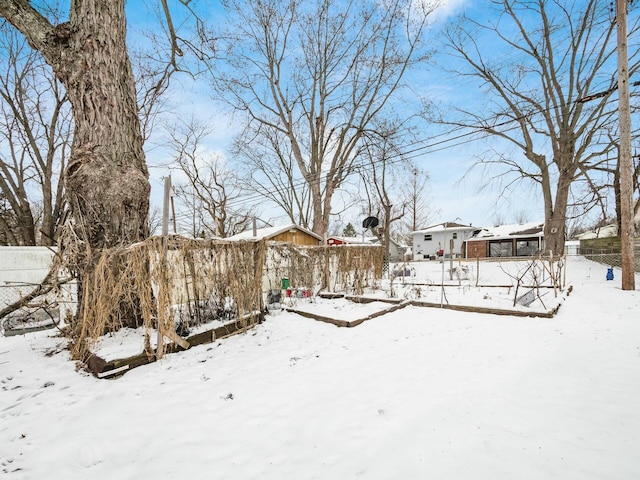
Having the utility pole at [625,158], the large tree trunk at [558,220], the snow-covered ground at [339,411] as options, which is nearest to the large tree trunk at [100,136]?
the snow-covered ground at [339,411]

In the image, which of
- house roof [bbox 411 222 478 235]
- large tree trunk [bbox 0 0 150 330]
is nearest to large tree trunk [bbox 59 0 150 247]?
large tree trunk [bbox 0 0 150 330]

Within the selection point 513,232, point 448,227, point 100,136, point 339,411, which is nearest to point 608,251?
point 513,232

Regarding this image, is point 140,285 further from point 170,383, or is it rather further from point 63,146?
point 63,146

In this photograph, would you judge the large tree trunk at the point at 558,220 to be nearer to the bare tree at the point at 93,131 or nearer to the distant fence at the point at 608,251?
the distant fence at the point at 608,251

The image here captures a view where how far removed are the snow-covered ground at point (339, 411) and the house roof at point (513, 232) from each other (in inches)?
1016

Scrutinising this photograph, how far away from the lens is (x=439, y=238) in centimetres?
3331

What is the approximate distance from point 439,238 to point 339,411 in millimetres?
33917

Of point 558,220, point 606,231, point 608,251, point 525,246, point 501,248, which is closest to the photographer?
point 558,220

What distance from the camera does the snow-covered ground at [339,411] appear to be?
5.73 feet

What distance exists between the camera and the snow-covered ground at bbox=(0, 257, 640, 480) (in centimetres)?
175

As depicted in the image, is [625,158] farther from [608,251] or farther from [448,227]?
[448,227]

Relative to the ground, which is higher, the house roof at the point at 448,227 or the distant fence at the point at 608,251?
the house roof at the point at 448,227

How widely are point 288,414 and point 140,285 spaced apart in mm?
2365

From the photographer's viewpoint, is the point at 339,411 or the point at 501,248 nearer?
the point at 339,411
